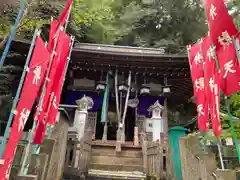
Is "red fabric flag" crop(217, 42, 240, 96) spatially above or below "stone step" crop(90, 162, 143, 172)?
above

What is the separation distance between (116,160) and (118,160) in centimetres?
8

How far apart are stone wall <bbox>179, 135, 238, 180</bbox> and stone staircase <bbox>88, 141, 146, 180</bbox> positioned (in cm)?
255

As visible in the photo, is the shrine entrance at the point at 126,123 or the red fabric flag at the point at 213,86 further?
the shrine entrance at the point at 126,123

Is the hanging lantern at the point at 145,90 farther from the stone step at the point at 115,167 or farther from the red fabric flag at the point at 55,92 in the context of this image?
the red fabric flag at the point at 55,92

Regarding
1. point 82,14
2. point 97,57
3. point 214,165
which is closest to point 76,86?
point 97,57

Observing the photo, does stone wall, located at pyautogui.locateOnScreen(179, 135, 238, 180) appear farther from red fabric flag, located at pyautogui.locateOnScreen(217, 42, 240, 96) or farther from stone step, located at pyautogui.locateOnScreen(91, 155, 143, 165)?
stone step, located at pyautogui.locateOnScreen(91, 155, 143, 165)

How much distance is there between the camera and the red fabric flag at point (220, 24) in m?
3.62

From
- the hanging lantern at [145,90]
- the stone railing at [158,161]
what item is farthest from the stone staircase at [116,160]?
the hanging lantern at [145,90]

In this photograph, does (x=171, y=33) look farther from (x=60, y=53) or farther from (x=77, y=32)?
(x=60, y=53)

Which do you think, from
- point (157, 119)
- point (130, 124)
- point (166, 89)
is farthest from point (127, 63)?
Answer: point (130, 124)

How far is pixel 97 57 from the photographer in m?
10.3

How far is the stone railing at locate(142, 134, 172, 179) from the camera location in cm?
589

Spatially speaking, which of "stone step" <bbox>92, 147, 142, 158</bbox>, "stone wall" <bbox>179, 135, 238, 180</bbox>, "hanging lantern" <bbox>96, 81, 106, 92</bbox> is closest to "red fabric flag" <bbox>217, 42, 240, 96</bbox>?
"stone wall" <bbox>179, 135, 238, 180</bbox>

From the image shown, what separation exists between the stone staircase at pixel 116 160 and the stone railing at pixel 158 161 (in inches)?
16.6
